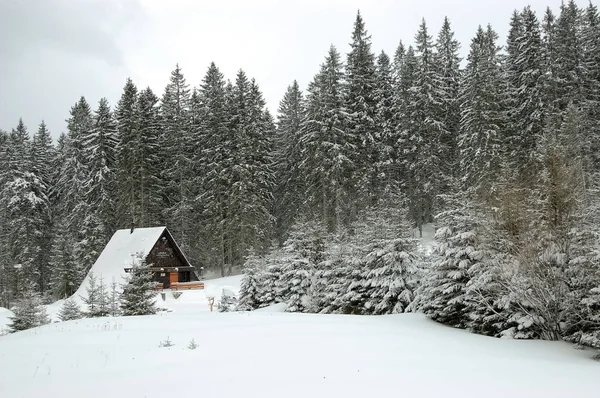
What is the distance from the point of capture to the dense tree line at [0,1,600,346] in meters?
19.5

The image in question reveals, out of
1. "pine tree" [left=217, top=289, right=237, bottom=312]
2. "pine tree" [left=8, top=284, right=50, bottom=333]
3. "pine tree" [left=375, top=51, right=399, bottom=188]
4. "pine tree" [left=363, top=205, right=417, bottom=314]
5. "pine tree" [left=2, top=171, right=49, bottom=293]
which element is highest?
"pine tree" [left=375, top=51, right=399, bottom=188]

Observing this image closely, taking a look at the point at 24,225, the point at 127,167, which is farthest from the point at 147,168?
the point at 24,225

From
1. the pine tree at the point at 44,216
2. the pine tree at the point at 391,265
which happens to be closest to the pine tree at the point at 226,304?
the pine tree at the point at 391,265

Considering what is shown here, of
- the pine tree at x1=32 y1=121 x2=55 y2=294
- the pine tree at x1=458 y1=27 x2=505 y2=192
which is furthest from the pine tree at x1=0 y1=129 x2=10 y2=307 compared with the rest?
the pine tree at x1=458 y1=27 x2=505 y2=192

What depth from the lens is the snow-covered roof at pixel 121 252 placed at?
3909 cm

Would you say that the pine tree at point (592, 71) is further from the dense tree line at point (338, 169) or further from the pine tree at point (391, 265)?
the pine tree at point (391, 265)

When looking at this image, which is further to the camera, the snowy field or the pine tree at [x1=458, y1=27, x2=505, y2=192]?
the pine tree at [x1=458, y1=27, x2=505, y2=192]

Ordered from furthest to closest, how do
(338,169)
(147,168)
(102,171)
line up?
(102,171) → (147,168) → (338,169)

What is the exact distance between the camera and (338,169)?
3812 centimetres

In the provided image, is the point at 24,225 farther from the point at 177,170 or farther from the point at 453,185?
the point at 453,185

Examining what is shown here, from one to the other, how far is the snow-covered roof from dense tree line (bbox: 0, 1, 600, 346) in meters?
3.55

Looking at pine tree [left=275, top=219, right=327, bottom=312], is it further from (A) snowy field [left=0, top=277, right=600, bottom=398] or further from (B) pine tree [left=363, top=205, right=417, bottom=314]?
(A) snowy field [left=0, top=277, right=600, bottom=398]

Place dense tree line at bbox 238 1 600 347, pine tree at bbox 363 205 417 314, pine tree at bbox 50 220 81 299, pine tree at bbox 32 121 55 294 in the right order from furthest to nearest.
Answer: pine tree at bbox 32 121 55 294 < pine tree at bbox 50 220 81 299 < pine tree at bbox 363 205 417 314 < dense tree line at bbox 238 1 600 347

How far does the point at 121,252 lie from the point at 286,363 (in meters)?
35.2
